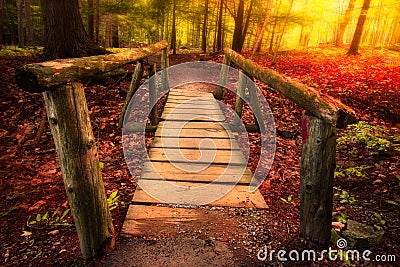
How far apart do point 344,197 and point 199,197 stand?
76.0 inches

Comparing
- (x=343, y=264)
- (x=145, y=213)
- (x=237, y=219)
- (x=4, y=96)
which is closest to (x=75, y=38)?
(x=4, y=96)

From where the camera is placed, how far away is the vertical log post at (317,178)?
81.8 inches

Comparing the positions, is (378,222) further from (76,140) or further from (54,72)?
(54,72)

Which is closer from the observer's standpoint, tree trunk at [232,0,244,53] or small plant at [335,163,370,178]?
small plant at [335,163,370,178]

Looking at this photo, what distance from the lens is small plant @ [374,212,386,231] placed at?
105 inches

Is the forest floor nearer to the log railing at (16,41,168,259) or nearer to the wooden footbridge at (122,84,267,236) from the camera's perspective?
the wooden footbridge at (122,84,267,236)

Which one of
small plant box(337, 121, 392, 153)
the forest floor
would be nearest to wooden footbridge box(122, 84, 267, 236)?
the forest floor

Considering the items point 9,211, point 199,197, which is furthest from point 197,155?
point 9,211

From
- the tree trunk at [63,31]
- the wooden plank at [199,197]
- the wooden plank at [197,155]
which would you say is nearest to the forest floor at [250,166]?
the wooden plank at [199,197]

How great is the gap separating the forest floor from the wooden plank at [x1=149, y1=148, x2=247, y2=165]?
367 mm

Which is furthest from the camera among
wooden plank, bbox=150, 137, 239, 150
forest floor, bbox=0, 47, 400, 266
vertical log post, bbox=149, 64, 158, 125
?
vertical log post, bbox=149, 64, 158, 125

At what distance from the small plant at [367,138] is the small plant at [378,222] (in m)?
2.20

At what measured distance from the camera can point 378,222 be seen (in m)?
2.78

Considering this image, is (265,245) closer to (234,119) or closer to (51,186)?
(51,186)
